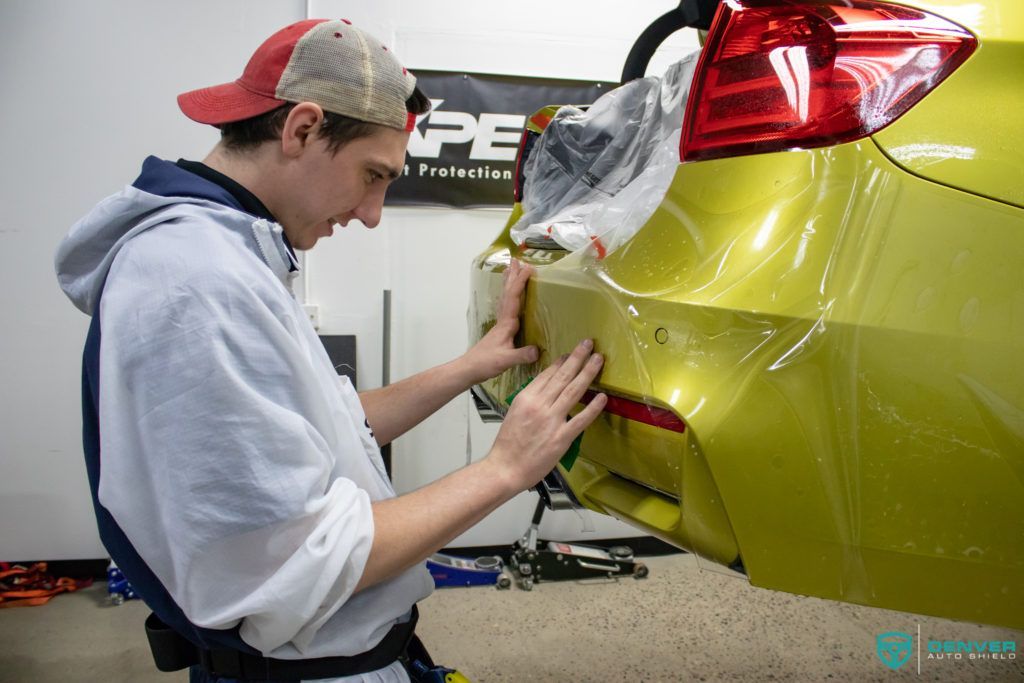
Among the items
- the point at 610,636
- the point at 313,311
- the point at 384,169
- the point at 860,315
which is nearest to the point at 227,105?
the point at 384,169

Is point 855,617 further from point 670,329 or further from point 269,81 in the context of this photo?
point 269,81

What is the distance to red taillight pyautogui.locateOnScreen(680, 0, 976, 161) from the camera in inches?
29.2

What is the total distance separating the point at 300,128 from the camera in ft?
3.07

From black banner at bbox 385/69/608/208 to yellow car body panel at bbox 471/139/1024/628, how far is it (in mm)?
2463

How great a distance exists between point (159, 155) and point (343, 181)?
2428 millimetres

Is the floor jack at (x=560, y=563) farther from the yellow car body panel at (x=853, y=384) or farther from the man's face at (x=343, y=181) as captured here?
the yellow car body panel at (x=853, y=384)

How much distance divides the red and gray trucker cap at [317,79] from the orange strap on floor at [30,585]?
2.80 meters

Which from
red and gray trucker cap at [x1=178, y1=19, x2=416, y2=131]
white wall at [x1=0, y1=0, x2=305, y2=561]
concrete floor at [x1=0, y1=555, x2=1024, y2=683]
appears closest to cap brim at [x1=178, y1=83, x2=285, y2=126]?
red and gray trucker cap at [x1=178, y1=19, x2=416, y2=131]

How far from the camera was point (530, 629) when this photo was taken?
2.58 meters

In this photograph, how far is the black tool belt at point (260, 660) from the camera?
3.10 ft

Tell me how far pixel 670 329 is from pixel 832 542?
0.30 metres

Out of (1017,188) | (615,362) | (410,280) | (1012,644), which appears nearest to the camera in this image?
(1017,188)

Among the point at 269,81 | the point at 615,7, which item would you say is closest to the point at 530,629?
the point at 269,81

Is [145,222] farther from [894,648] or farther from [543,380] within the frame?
[894,648]
